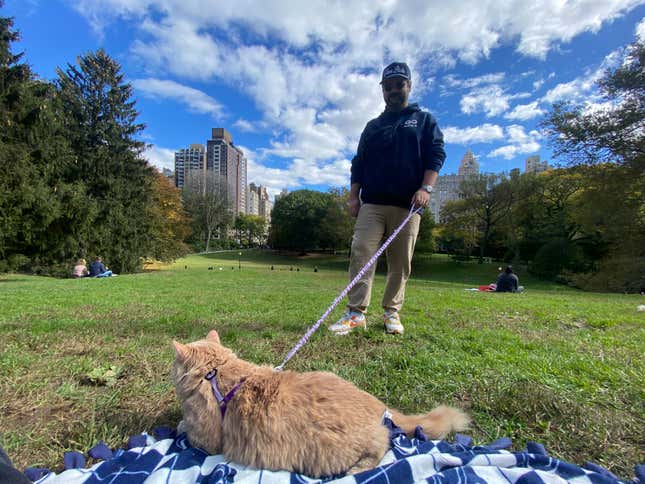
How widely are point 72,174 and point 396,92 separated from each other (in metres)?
23.7

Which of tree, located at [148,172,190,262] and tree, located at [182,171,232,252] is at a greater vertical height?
tree, located at [182,171,232,252]

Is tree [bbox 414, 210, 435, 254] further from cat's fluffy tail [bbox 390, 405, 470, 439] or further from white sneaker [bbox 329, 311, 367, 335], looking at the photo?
cat's fluffy tail [bbox 390, 405, 470, 439]

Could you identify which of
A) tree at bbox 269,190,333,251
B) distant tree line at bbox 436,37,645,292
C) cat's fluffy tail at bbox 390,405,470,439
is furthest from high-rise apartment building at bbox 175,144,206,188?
cat's fluffy tail at bbox 390,405,470,439

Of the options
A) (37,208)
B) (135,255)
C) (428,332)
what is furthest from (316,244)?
(428,332)

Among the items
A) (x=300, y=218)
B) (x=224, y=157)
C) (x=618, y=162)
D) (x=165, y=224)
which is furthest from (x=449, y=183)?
(x=165, y=224)

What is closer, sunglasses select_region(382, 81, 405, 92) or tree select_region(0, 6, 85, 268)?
sunglasses select_region(382, 81, 405, 92)

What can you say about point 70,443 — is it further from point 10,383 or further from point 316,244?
point 316,244

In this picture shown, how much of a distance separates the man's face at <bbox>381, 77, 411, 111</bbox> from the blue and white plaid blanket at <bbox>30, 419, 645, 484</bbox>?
137 inches

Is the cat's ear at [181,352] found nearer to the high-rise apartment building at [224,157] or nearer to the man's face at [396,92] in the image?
the man's face at [396,92]

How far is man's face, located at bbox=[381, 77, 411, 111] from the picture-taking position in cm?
348

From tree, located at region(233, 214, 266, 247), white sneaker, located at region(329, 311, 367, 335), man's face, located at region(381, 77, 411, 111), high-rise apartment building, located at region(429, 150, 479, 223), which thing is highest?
high-rise apartment building, located at region(429, 150, 479, 223)

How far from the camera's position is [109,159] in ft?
68.8

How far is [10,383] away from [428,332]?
390 centimetres

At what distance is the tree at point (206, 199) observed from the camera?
55.8 meters
